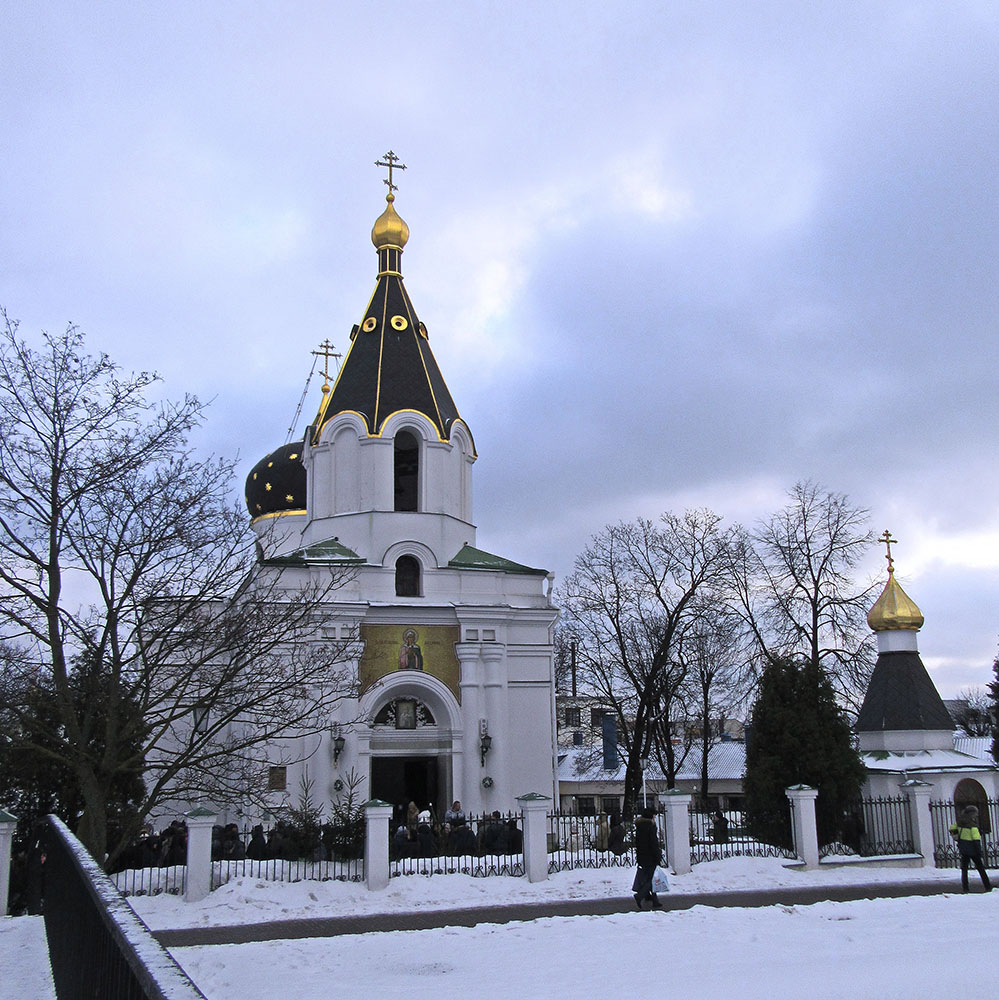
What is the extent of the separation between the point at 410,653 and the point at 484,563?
301cm

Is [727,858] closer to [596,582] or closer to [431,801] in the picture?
[431,801]

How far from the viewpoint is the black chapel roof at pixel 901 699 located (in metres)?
22.3

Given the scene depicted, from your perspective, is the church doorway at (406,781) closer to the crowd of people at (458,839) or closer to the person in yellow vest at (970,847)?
the crowd of people at (458,839)

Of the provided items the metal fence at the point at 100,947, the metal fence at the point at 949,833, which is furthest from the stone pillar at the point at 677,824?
the metal fence at the point at 100,947

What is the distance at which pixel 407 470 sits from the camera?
2698 centimetres

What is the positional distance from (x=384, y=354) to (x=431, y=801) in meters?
11.1

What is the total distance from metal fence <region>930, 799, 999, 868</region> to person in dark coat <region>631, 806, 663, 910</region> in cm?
728

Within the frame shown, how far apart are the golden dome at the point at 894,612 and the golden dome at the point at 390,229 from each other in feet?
50.8

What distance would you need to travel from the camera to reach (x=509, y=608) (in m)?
24.9

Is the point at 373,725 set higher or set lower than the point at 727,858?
higher

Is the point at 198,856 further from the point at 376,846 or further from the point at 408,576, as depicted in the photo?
the point at 408,576

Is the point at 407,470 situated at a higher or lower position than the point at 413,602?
higher

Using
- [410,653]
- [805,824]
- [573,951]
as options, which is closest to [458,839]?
[805,824]

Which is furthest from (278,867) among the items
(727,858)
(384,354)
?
(384,354)
